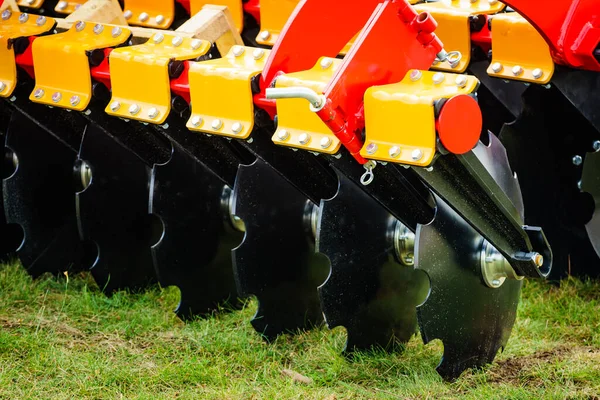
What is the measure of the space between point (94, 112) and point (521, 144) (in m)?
1.47

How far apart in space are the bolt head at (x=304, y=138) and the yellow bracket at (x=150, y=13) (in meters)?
1.37

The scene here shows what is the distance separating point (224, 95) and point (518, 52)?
2.96 feet

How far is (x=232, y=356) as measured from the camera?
3.62 metres

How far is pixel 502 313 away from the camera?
340 centimetres

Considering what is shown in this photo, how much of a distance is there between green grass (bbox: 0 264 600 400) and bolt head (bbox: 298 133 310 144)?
81 centimetres

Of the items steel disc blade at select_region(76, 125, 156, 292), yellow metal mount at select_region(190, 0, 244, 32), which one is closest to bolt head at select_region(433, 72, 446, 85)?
yellow metal mount at select_region(190, 0, 244, 32)

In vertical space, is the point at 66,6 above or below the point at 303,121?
below

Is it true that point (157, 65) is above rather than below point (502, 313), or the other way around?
above

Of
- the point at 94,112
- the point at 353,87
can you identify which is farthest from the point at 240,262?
the point at 353,87

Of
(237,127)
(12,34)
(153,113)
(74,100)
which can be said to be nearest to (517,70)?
(237,127)

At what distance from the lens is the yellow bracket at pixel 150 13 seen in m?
4.13

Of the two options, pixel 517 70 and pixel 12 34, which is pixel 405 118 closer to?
pixel 517 70

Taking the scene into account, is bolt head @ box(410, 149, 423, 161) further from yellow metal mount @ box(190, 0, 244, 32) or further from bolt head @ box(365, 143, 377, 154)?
yellow metal mount @ box(190, 0, 244, 32)

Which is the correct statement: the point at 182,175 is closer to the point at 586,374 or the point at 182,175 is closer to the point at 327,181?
the point at 327,181
